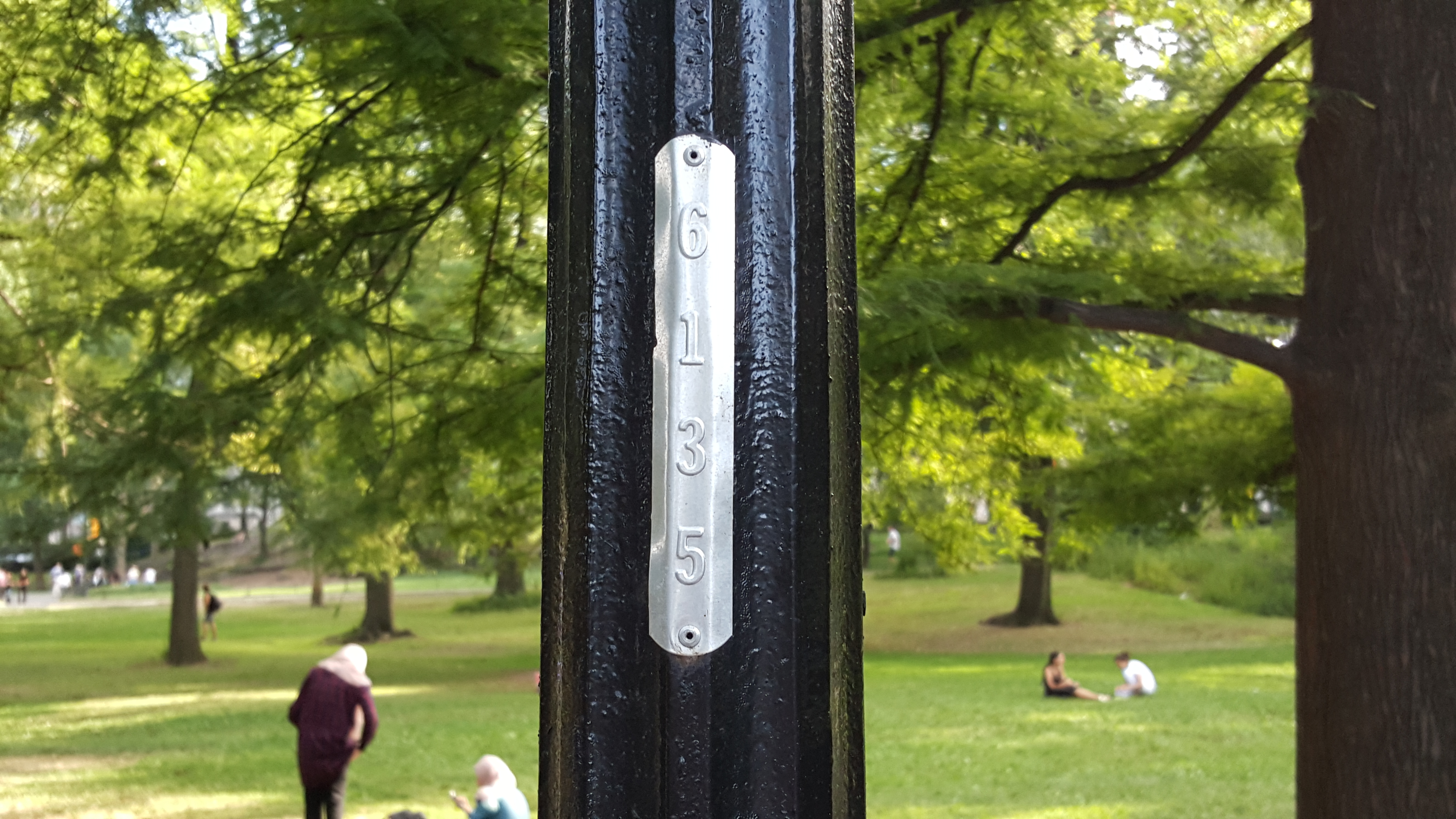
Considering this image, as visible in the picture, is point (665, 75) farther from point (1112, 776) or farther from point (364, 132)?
point (1112, 776)

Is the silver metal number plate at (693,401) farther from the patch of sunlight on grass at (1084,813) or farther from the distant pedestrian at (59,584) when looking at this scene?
the distant pedestrian at (59,584)

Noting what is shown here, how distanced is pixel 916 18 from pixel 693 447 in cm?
508

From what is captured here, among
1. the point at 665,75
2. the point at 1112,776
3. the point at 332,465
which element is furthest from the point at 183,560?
the point at 665,75

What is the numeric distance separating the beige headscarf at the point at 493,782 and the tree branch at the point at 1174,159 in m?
4.48

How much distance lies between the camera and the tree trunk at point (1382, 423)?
5.77 m

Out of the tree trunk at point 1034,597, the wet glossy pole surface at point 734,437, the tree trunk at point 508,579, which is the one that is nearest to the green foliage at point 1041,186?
the wet glossy pole surface at point 734,437

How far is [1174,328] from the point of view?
645 cm

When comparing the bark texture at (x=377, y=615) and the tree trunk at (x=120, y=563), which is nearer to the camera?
the bark texture at (x=377, y=615)

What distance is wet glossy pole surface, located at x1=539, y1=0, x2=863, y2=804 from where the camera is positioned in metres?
0.98

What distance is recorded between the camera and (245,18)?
21.6 feet

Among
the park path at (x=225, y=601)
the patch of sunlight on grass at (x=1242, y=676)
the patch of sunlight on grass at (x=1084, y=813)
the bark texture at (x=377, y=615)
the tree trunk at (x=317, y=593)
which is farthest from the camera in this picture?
the park path at (x=225, y=601)

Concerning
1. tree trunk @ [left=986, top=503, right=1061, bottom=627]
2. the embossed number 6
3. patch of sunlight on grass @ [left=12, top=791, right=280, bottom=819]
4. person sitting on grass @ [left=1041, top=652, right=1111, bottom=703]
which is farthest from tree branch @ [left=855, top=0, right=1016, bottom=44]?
tree trunk @ [left=986, top=503, right=1061, bottom=627]

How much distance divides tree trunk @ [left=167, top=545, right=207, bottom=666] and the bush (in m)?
21.8

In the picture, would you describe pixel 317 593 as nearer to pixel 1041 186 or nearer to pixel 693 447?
pixel 1041 186
